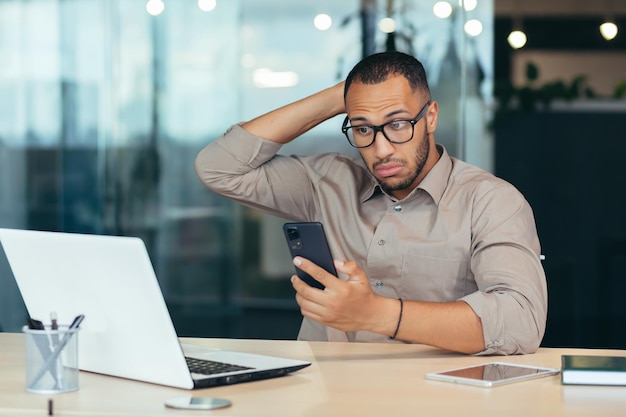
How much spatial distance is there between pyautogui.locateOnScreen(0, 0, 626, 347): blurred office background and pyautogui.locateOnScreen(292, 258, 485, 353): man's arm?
2354 mm

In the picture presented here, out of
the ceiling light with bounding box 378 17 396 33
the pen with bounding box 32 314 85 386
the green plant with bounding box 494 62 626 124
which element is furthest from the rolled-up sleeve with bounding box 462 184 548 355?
the ceiling light with bounding box 378 17 396 33

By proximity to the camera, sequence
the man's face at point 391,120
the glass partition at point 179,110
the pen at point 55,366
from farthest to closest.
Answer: the glass partition at point 179,110 < the man's face at point 391,120 < the pen at point 55,366

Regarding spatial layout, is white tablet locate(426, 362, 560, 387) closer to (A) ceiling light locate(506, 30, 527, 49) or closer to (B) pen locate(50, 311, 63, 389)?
(B) pen locate(50, 311, 63, 389)

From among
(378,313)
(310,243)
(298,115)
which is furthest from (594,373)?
(298,115)

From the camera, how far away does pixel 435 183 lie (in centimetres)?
238

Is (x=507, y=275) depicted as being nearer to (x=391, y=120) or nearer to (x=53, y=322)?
(x=391, y=120)

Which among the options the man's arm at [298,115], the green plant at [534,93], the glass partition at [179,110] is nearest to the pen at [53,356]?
the man's arm at [298,115]

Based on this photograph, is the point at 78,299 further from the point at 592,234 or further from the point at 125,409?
the point at 592,234

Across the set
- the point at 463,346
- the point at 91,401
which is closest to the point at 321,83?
the point at 463,346

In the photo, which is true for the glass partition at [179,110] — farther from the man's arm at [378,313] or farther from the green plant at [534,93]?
the man's arm at [378,313]

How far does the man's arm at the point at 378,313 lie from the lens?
72.2 inches

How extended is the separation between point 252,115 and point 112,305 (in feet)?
9.42

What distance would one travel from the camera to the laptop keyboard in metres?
1.71

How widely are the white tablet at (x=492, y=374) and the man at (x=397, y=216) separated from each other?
15 centimetres
